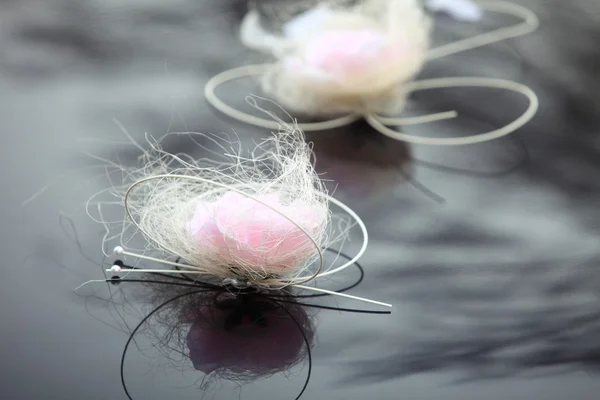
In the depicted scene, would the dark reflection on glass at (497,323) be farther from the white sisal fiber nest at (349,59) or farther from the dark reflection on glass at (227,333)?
the white sisal fiber nest at (349,59)

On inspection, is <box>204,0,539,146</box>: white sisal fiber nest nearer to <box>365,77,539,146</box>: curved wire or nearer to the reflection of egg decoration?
<box>365,77,539,146</box>: curved wire

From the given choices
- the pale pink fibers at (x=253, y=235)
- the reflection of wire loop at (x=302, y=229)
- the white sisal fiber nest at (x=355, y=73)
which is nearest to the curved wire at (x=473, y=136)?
the white sisal fiber nest at (x=355, y=73)

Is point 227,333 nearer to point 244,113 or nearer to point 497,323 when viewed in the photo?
point 497,323

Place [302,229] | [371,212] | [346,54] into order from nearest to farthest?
[302,229], [371,212], [346,54]

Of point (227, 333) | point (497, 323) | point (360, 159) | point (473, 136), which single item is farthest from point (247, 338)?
point (473, 136)

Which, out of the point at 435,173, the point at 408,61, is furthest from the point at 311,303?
the point at 408,61

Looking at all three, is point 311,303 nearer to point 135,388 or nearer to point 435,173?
point 135,388

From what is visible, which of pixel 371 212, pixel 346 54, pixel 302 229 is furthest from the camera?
pixel 346 54

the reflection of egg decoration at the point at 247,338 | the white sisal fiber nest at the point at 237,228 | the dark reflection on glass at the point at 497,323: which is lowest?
the reflection of egg decoration at the point at 247,338
